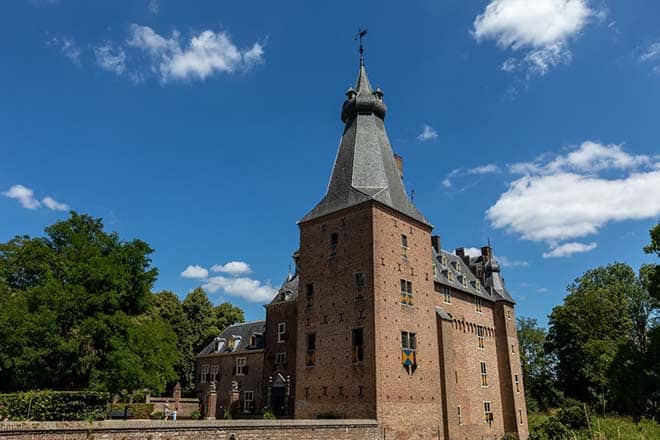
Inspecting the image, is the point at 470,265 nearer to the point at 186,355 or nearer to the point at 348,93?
the point at 348,93

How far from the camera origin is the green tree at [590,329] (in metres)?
46.0

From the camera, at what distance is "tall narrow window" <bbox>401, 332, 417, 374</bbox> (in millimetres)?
25703

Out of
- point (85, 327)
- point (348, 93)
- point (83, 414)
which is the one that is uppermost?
point (348, 93)

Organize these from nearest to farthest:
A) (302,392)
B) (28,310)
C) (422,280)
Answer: (28,310) < (302,392) < (422,280)

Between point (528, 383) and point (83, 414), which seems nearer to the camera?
point (83, 414)

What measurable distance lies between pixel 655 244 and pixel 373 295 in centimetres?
1677

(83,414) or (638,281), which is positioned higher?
(638,281)

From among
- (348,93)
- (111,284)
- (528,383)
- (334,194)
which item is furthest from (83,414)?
(528,383)

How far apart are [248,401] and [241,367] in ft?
10.4

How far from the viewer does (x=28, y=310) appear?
24750mm

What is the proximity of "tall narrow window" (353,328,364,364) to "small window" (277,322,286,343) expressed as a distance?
11.0 metres

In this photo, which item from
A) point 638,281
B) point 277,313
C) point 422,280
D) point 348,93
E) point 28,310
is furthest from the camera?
point 638,281

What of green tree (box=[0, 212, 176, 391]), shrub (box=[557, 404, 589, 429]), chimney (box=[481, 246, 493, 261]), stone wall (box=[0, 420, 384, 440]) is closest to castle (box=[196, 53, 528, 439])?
stone wall (box=[0, 420, 384, 440])

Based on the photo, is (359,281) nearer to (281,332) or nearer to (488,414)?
(281,332)
